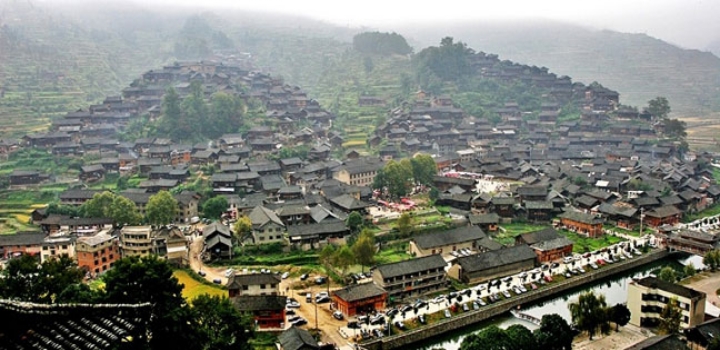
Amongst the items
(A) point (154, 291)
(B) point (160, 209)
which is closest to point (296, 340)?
(A) point (154, 291)

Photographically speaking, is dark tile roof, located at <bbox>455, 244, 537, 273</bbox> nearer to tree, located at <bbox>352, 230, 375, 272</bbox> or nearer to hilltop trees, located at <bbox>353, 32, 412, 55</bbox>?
tree, located at <bbox>352, 230, 375, 272</bbox>

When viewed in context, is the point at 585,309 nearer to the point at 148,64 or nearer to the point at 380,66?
the point at 380,66

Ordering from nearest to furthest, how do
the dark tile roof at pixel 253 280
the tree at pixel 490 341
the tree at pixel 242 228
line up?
the tree at pixel 490 341
the dark tile roof at pixel 253 280
the tree at pixel 242 228

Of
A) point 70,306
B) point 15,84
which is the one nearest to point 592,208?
point 70,306

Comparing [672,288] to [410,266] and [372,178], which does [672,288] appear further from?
[372,178]

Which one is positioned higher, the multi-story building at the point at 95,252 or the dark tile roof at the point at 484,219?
the multi-story building at the point at 95,252

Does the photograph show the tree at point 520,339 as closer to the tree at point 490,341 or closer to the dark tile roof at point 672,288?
the tree at point 490,341

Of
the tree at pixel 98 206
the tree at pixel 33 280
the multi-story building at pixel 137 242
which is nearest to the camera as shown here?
the tree at pixel 33 280

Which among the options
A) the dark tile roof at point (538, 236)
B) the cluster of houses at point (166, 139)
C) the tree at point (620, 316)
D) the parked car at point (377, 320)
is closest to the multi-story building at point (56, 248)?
the cluster of houses at point (166, 139)
